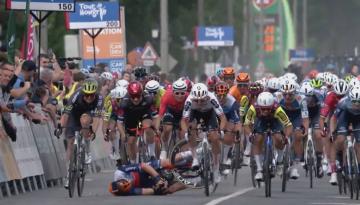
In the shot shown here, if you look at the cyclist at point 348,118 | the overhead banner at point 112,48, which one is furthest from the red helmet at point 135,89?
the overhead banner at point 112,48

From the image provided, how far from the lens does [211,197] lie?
2200 centimetres

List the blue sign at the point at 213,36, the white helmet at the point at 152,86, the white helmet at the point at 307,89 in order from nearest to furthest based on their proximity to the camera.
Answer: the white helmet at the point at 152,86 → the white helmet at the point at 307,89 → the blue sign at the point at 213,36

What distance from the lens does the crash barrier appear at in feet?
75.5

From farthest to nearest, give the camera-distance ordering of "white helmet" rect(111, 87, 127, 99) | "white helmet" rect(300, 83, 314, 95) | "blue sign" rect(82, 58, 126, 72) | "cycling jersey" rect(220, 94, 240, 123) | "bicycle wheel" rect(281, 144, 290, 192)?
"blue sign" rect(82, 58, 126, 72)
"white helmet" rect(300, 83, 314, 95)
"cycling jersey" rect(220, 94, 240, 123)
"white helmet" rect(111, 87, 127, 99)
"bicycle wheel" rect(281, 144, 290, 192)

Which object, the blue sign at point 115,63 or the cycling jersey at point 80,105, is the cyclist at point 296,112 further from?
the blue sign at point 115,63

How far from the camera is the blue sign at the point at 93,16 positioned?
3616 centimetres

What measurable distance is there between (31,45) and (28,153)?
557 cm

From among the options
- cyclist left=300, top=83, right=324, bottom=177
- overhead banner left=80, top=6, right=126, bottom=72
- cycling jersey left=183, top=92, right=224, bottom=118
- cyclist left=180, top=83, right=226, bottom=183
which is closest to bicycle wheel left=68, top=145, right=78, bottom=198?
cyclist left=180, top=83, right=226, bottom=183

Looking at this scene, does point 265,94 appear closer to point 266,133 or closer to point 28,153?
point 266,133

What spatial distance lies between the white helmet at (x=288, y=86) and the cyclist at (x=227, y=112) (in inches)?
35.9

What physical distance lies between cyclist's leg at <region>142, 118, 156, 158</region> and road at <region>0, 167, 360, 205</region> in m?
0.96

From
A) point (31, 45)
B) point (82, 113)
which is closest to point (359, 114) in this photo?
Answer: point (82, 113)

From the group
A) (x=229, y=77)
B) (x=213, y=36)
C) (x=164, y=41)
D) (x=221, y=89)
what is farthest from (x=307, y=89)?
(x=213, y=36)

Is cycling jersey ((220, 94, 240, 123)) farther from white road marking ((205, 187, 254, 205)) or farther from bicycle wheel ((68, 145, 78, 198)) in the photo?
bicycle wheel ((68, 145, 78, 198))
